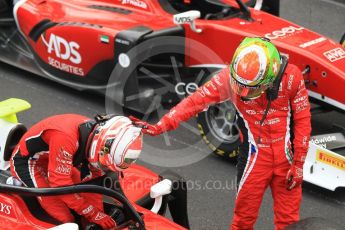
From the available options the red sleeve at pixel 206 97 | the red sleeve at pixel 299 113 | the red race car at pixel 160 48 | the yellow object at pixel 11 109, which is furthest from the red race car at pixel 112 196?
the red race car at pixel 160 48

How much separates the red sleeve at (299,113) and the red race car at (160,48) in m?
1.47

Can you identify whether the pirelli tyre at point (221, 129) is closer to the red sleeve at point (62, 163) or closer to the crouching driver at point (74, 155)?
the crouching driver at point (74, 155)

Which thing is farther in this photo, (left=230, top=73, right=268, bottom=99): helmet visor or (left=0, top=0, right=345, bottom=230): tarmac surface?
(left=0, top=0, right=345, bottom=230): tarmac surface

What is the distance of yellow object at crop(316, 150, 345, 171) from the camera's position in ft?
19.6

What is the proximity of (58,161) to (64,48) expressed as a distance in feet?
11.9

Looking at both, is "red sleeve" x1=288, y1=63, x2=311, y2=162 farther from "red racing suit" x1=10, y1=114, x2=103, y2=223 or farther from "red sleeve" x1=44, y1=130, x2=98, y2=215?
"red sleeve" x1=44, y1=130, x2=98, y2=215

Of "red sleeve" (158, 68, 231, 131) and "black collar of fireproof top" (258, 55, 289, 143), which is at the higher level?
"black collar of fireproof top" (258, 55, 289, 143)

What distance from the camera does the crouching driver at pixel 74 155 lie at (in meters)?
4.23

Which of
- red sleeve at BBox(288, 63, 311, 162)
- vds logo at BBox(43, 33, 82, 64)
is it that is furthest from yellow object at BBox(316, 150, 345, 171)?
vds logo at BBox(43, 33, 82, 64)

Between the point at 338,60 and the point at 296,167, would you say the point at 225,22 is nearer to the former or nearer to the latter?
the point at 338,60

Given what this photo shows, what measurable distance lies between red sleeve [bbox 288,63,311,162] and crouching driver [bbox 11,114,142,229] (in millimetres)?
1164

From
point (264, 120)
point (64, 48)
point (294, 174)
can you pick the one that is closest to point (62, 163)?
point (264, 120)

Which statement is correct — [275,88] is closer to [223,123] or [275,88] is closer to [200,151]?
[223,123]

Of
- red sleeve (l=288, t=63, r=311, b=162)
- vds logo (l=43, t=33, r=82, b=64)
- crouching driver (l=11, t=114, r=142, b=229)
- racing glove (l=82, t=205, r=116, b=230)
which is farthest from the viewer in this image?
vds logo (l=43, t=33, r=82, b=64)
